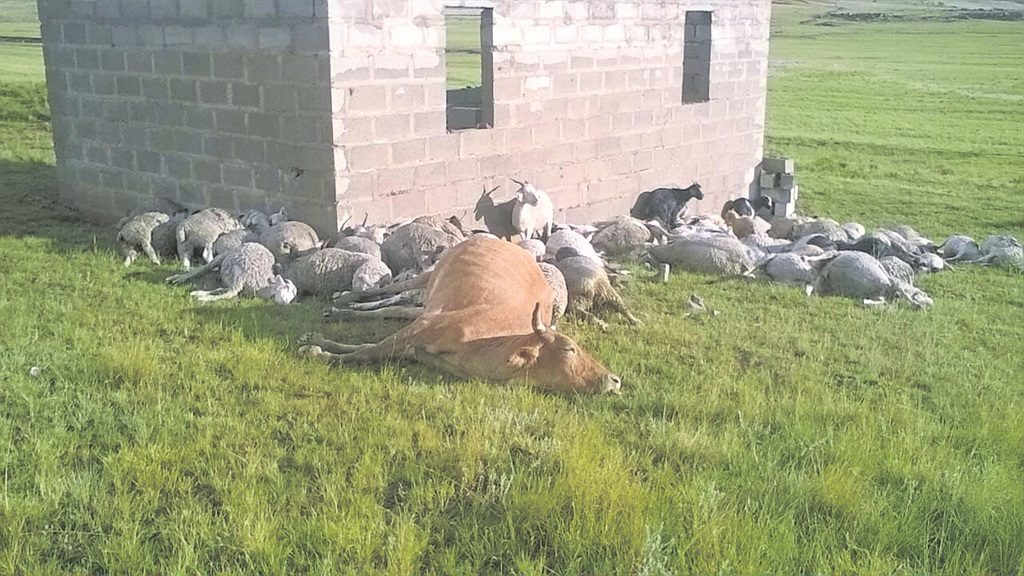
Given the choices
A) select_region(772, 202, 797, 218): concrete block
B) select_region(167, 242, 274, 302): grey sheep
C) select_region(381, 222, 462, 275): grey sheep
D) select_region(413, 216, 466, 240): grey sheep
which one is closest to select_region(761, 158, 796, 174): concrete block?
select_region(772, 202, 797, 218): concrete block

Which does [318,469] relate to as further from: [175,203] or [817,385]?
[175,203]

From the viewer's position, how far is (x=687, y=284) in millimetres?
8883

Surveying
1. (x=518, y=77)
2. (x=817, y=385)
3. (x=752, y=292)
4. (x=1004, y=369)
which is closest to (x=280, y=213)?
(x=518, y=77)

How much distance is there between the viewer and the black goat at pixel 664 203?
39.6 feet

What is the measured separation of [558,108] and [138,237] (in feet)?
15.5

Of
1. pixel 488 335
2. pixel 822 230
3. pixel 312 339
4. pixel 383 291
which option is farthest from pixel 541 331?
pixel 822 230

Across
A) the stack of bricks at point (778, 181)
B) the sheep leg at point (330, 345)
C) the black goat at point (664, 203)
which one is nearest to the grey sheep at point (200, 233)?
the sheep leg at point (330, 345)

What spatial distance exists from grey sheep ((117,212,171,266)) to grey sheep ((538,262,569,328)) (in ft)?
12.5

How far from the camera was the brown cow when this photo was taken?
17.9 feet

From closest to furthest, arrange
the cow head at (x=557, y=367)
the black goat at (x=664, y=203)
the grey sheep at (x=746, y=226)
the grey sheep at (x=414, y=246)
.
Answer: the cow head at (x=557, y=367)
the grey sheep at (x=414, y=246)
the black goat at (x=664, y=203)
the grey sheep at (x=746, y=226)

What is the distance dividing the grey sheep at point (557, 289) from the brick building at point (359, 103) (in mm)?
2357

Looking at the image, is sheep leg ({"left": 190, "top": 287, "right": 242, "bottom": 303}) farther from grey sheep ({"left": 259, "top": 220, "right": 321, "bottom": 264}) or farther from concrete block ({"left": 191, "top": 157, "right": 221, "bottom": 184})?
concrete block ({"left": 191, "top": 157, "right": 221, "bottom": 184})

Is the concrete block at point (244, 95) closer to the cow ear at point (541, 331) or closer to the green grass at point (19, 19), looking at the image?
the cow ear at point (541, 331)

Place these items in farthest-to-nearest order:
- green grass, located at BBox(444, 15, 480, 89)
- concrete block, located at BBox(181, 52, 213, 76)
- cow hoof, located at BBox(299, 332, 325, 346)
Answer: green grass, located at BBox(444, 15, 480, 89) < concrete block, located at BBox(181, 52, 213, 76) < cow hoof, located at BBox(299, 332, 325, 346)
